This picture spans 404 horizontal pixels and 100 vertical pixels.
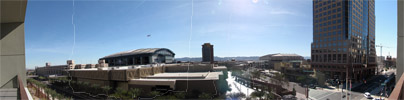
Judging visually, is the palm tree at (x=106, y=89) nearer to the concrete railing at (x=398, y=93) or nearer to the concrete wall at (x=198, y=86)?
the concrete wall at (x=198, y=86)

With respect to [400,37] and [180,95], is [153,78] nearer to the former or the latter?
[180,95]

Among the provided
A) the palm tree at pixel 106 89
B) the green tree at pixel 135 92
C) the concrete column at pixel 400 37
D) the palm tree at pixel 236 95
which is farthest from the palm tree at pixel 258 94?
the palm tree at pixel 106 89

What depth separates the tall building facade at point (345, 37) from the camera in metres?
5.29

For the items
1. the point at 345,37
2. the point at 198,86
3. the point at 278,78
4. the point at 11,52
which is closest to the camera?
the point at 11,52

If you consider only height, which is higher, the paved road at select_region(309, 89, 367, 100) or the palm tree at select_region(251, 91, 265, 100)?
the palm tree at select_region(251, 91, 265, 100)

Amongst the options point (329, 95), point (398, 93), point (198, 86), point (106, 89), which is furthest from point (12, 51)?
point (329, 95)

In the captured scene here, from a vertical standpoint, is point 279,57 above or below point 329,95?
above

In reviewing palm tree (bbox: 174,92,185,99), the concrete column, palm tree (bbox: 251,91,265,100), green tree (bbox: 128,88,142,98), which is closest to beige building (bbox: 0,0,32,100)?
green tree (bbox: 128,88,142,98)

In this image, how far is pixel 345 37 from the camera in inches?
248

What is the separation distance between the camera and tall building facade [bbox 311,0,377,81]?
17.4 ft

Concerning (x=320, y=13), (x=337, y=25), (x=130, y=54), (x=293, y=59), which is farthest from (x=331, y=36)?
(x=130, y=54)

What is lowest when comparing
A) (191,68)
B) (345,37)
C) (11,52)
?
(191,68)

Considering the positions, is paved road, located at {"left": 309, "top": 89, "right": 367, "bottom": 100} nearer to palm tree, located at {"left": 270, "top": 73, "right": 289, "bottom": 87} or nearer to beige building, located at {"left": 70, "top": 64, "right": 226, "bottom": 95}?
palm tree, located at {"left": 270, "top": 73, "right": 289, "bottom": 87}

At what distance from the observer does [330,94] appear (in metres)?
5.39
